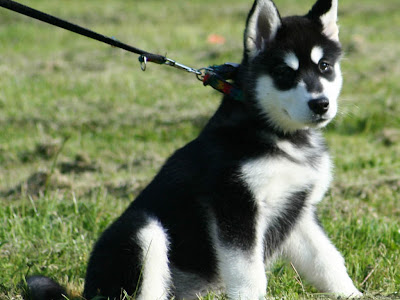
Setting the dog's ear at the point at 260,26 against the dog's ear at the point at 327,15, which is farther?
the dog's ear at the point at 327,15

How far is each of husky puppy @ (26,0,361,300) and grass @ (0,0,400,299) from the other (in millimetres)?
380

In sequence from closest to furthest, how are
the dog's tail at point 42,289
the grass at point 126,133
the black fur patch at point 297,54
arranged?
the black fur patch at point 297,54 < the dog's tail at point 42,289 < the grass at point 126,133

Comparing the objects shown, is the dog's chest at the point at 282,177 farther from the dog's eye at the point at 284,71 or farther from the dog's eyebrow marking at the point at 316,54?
the dog's eyebrow marking at the point at 316,54

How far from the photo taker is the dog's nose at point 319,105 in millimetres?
3173

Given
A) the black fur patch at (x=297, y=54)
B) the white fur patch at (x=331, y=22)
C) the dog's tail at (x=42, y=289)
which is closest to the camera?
the black fur patch at (x=297, y=54)

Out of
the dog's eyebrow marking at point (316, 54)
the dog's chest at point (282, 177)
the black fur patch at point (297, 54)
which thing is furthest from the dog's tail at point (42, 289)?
the dog's eyebrow marking at point (316, 54)

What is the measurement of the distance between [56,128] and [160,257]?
4777 mm

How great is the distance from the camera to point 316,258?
3666mm

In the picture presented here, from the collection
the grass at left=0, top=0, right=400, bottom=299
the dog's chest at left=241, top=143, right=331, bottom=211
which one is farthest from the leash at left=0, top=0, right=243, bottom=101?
the grass at left=0, top=0, right=400, bottom=299

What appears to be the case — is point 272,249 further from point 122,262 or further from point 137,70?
point 137,70

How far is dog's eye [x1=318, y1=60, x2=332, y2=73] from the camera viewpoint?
3.38 meters

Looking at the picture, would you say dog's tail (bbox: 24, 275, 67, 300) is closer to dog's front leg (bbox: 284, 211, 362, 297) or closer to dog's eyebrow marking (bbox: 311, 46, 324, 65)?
dog's front leg (bbox: 284, 211, 362, 297)

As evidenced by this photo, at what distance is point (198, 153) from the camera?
137 inches

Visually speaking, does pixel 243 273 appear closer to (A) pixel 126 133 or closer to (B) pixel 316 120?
(B) pixel 316 120
